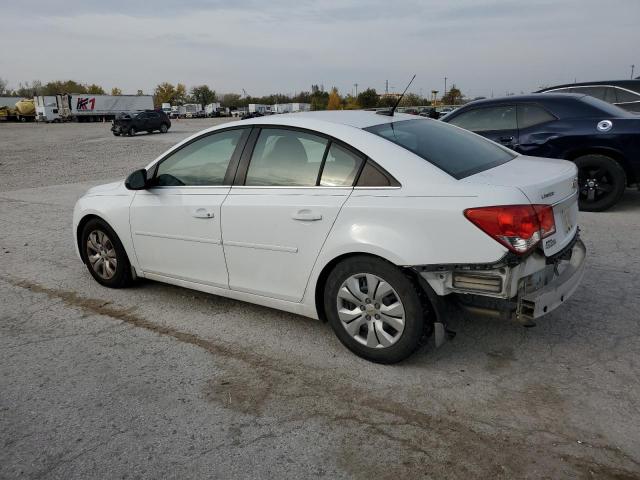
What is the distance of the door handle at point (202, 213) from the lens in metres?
3.91

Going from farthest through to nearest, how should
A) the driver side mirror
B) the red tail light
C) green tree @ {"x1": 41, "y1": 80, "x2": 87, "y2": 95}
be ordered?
green tree @ {"x1": 41, "y1": 80, "x2": 87, "y2": 95} → the driver side mirror → the red tail light

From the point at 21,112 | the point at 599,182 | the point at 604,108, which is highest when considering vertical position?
the point at 21,112

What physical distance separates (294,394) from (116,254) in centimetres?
250

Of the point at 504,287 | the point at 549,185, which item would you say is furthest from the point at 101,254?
the point at 549,185

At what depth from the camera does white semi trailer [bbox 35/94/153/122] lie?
59.7m

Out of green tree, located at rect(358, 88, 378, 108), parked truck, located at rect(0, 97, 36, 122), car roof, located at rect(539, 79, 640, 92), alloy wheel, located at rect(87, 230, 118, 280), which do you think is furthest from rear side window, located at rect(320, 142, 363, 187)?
parked truck, located at rect(0, 97, 36, 122)

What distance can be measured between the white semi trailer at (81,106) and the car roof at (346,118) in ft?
202

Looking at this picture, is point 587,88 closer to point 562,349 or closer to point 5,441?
point 562,349

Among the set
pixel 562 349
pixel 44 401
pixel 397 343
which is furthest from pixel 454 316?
pixel 44 401

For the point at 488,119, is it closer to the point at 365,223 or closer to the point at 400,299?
the point at 365,223

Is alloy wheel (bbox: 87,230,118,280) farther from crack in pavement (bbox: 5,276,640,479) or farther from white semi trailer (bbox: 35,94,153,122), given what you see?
white semi trailer (bbox: 35,94,153,122)

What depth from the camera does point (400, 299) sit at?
3123 mm

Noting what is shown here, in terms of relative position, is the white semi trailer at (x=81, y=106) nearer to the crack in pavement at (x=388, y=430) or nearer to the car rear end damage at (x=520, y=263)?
the crack in pavement at (x=388, y=430)

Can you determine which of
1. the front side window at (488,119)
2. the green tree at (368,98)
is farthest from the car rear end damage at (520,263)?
the green tree at (368,98)
